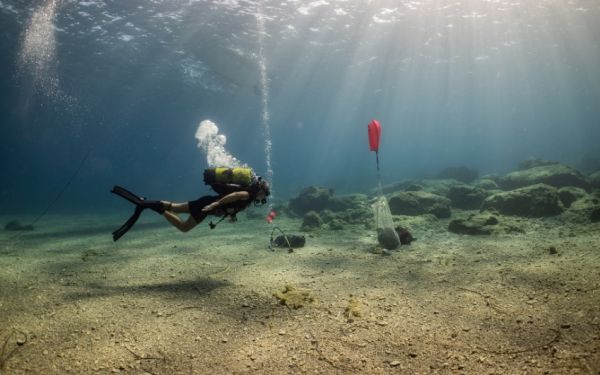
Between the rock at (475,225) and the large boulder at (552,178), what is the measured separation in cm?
943

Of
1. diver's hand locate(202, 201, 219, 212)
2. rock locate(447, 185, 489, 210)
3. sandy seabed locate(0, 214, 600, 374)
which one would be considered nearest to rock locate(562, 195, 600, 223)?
sandy seabed locate(0, 214, 600, 374)

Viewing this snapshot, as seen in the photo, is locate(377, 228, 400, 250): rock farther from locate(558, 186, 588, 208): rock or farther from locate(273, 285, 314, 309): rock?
locate(558, 186, 588, 208): rock

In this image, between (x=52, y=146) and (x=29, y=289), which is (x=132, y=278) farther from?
(x=52, y=146)

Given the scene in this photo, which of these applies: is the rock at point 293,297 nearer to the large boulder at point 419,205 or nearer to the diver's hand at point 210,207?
the diver's hand at point 210,207

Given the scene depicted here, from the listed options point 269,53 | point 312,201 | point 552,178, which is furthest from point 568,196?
point 269,53

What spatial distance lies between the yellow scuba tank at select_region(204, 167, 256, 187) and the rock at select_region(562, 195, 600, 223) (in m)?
9.00

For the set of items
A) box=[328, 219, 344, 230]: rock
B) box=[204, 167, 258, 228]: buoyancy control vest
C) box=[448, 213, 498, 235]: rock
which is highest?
box=[204, 167, 258, 228]: buoyancy control vest

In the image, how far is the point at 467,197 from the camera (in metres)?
14.2

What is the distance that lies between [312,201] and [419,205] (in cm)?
578

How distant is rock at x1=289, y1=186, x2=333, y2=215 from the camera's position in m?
16.5

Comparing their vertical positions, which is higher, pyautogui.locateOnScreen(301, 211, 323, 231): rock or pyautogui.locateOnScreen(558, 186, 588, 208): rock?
pyautogui.locateOnScreen(558, 186, 588, 208): rock

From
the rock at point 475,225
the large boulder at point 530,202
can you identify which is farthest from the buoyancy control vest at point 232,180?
the large boulder at point 530,202

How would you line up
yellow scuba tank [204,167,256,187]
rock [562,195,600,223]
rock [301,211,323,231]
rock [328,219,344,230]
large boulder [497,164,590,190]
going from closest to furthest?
yellow scuba tank [204,167,256,187], rock [562,195,600,223], rock [328,219,344,230], rock [301,211,323,231], large boulder [497,164,590,190]

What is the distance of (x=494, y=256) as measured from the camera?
6.18 metres
